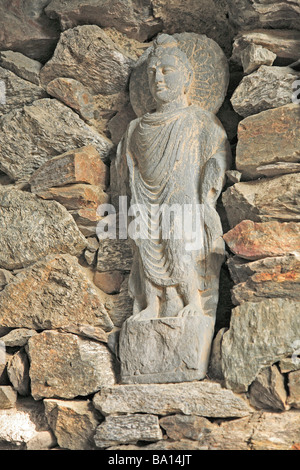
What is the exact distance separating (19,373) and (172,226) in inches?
47.8

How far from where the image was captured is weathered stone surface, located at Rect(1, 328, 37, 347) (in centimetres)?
368

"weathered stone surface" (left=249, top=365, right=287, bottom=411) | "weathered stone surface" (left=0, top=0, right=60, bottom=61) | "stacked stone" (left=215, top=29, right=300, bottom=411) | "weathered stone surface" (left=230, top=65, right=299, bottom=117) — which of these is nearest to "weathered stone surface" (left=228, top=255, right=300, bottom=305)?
"stacked stone" (left=215, top=29, right=300, bottom=411)

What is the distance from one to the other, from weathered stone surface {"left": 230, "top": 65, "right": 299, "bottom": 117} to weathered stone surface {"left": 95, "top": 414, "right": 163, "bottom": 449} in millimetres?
1764

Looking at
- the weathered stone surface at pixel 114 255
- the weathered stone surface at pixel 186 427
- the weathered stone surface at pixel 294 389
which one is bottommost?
the weathered stone surface at pixel 186 427

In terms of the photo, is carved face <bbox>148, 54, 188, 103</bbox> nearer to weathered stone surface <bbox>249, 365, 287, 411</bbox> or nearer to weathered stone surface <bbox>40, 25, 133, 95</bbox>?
weathered stone surface <bbox>40, 25, 133, 95</bbox>

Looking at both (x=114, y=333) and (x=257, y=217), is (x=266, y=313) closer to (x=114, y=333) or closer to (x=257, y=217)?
(x=257, y=217)

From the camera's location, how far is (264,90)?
3.54m

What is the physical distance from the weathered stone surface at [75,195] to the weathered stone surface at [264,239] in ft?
3.33

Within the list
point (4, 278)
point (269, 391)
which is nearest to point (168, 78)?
point (4, 278)

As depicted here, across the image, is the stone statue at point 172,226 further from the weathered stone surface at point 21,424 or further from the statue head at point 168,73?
the weathered stone surface at point 21,424

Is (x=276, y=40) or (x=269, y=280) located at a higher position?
(x=276, y=40)

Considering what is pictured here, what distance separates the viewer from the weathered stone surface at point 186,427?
310 cm

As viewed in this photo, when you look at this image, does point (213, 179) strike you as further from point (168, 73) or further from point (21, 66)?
point (21, 66)

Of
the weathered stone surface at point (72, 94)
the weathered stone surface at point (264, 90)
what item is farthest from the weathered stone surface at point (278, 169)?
the weathered stone surface at point (72, 94)
